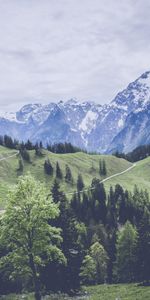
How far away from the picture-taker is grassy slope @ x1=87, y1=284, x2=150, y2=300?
63647mm

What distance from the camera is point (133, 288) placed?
72625mm

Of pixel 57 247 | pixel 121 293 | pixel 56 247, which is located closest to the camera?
pixel 56 247

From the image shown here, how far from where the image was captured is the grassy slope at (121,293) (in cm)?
6365

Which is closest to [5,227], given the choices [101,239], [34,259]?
[34,259]

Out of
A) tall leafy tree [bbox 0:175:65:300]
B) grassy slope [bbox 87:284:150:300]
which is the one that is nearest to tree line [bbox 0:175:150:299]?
tall leafy tree [bbox 0:175:65:300]

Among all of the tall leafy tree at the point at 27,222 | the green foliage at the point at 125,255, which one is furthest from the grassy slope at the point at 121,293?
the green foliage at the point at 125,255

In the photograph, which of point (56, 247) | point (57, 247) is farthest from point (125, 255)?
point (56, 247)

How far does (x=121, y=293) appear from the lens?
69.2 meters

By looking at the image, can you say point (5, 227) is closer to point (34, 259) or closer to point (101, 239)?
point (34, 259)

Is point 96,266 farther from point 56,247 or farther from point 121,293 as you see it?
Answer: point 56,247

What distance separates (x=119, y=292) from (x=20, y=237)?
18.7m

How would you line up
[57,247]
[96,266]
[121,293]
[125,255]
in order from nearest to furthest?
[121,293] → [57,247] → [125,255] → [96,266]

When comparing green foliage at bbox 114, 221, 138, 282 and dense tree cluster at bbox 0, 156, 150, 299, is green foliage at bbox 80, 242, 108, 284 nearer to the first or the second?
dense tree cluster at bbox 0, 156, 150, 299

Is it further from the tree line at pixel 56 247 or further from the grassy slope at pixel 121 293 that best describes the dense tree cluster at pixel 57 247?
the grassy slope at pixel 121 293
